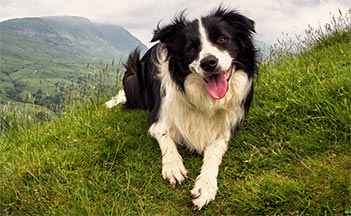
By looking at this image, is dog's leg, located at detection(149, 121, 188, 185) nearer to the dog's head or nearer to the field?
the field

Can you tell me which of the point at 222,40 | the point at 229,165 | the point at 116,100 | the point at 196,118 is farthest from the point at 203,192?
the point at 116,100

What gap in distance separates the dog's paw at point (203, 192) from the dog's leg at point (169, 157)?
0.26 meters

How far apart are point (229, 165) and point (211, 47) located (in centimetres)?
121

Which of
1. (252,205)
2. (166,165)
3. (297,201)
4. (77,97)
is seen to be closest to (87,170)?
(166,165)

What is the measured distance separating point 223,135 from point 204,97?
19.4 inches

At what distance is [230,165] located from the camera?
3984 millimetres

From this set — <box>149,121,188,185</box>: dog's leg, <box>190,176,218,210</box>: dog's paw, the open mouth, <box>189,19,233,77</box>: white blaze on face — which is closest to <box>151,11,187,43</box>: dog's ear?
<box>189,19,233,77</box>: white blaze on face

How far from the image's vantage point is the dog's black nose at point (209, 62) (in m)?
3.76

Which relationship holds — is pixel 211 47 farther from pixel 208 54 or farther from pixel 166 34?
pixel 166 34

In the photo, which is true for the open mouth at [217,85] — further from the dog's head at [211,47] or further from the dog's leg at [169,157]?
the dog's leg at [169,157]

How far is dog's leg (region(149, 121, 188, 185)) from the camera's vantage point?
3873 millimetres

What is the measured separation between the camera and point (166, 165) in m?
3.99

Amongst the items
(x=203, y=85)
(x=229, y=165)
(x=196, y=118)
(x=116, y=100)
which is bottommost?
(x=116, y=100)

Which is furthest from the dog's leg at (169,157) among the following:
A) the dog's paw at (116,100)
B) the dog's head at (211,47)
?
the dog's paw at (116,100)
